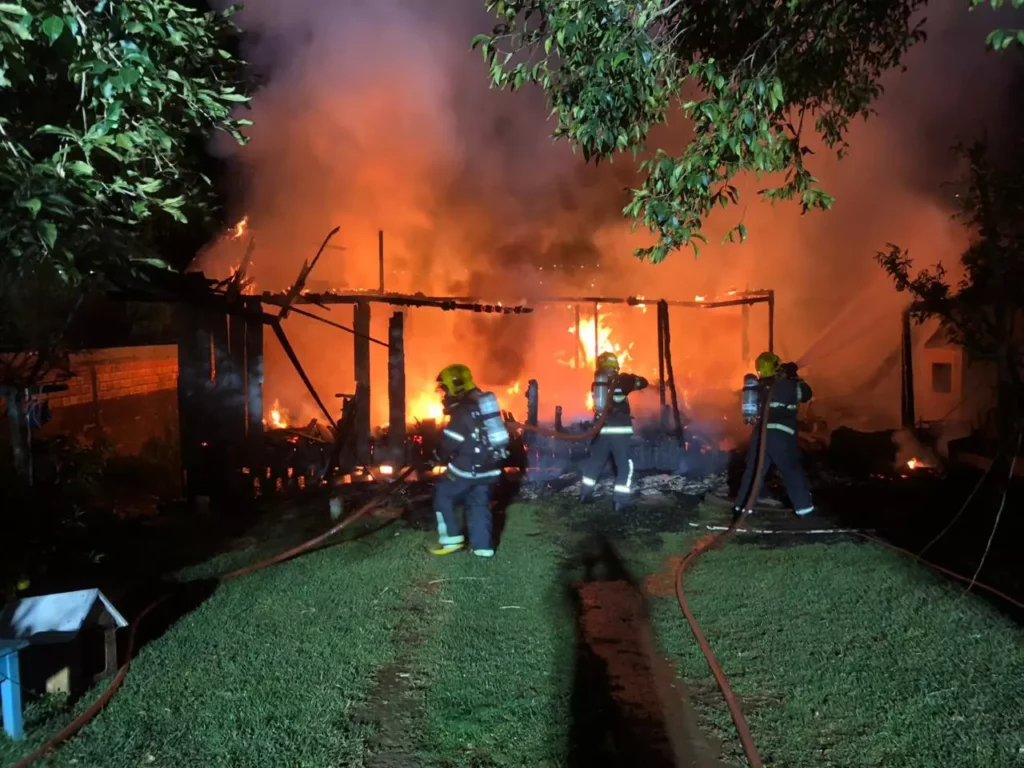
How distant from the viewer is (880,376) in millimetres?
19750

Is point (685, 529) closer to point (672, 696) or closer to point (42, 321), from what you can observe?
point (672, 696)

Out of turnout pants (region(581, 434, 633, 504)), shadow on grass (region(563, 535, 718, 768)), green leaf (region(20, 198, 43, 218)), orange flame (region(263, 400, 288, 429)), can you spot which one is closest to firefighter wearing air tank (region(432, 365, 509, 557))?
shadow on grass (region(563, 535, 718, 768))

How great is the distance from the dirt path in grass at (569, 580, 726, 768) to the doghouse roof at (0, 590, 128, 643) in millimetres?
2766

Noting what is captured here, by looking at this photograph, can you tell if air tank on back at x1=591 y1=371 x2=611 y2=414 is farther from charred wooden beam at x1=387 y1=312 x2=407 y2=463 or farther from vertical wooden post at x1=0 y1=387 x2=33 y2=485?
vertical wooden post at x1=0 y1=387 x2=33 y2=485

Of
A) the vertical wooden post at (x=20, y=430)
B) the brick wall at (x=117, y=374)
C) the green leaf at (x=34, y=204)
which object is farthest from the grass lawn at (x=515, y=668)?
the brick wall at (x=117, y=374)

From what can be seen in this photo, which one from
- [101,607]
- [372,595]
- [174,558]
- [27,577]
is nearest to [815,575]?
[372,595]

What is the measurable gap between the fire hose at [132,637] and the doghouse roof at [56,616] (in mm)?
336

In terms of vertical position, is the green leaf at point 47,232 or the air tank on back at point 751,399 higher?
the green leaf at point 47,232

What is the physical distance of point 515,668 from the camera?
13.7 ft

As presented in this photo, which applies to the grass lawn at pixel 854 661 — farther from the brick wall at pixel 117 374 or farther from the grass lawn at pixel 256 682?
the brick wall at pixel 117 374

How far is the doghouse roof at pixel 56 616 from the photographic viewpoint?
3.76 meters

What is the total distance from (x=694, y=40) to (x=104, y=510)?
7.77 metres

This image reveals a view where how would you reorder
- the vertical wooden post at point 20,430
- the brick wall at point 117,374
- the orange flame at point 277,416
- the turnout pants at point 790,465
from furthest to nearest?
the orange flame at point 277,416, the brick wall at point 117,374, the turnout pants at point 790,465, the vertical wooden post at point 20,430

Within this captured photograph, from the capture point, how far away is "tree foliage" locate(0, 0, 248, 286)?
3119mm
